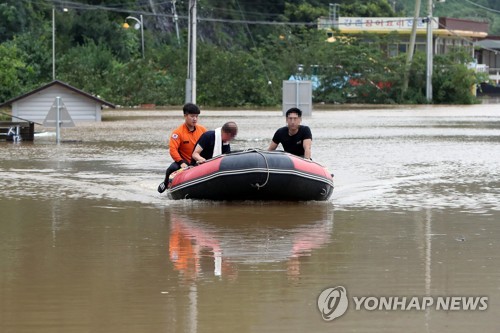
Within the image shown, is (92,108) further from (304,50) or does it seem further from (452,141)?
(304,50)

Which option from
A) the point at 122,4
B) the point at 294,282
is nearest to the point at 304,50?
the point at 122,4

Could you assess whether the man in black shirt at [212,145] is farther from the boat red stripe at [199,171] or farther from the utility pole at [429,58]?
the utility pole at [429,58]

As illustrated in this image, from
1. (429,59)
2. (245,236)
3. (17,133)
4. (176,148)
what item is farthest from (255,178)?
(429,59)

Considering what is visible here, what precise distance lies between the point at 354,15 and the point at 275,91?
143 feet

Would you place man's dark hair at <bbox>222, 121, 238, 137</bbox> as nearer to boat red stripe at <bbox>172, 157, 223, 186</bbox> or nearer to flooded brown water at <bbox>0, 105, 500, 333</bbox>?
boat red stripe at <bbox>172, 157, 223, 186</bbox>

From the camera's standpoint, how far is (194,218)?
48.7ft

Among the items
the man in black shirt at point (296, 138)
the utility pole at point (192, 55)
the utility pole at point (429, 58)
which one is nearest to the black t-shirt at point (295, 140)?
the man in black shirt at point (296, 138)

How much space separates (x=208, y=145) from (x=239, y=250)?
455 centimetres

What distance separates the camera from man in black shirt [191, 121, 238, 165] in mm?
16203

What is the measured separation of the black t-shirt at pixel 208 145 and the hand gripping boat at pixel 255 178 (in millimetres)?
383

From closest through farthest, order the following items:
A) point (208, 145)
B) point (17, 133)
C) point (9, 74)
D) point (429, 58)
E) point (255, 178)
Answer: point (255, 178) < point (208, 145) < point (17, 133) < point (9, 74) < point (429, 58)

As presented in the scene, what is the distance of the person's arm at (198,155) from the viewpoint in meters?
16.2

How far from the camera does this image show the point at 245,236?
516 inches

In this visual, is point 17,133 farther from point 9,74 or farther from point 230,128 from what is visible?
point 9,74
